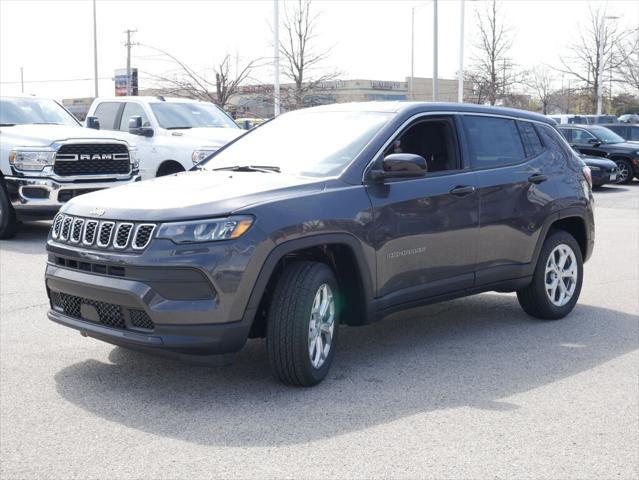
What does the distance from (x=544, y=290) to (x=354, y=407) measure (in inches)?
112

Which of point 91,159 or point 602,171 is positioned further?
point 602,171

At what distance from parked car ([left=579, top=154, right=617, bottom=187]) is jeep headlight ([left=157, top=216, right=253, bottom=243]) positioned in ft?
65.2

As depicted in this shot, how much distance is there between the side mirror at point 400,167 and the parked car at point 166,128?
291 inches

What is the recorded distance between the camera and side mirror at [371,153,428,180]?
18.4 feet

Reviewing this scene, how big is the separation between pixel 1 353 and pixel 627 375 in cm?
422

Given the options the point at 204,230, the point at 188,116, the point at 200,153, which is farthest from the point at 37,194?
the point at 204,230

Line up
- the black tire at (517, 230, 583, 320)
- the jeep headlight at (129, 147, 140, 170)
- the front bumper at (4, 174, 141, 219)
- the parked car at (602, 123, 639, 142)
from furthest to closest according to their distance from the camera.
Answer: the parked car at (602, 123, 639, 142) → the jeep headlight at (129, 147, 140, 170) → the front bumper at (4, 174, 141, 219) → the black tire at (517, 230, 583, 320)

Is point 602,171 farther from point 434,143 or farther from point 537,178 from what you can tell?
point 434,143

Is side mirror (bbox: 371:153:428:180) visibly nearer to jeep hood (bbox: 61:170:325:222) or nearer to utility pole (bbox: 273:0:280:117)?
jeep hood (bbox: 61:170:325:222)

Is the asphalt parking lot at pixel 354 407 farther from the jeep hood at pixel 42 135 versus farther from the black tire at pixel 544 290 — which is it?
the jeep hood at pixel 42 135

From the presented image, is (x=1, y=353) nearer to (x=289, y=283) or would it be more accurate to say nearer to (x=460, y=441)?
(x=289, y=283)

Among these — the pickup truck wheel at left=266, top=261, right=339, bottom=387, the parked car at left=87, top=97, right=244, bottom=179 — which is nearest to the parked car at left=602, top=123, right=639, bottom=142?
the parked car at left=87, top=97, right=244, bottom=179

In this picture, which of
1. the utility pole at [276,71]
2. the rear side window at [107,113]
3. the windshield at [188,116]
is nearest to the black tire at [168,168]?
the windshield at [188,116]

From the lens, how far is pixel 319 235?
5258 mm
